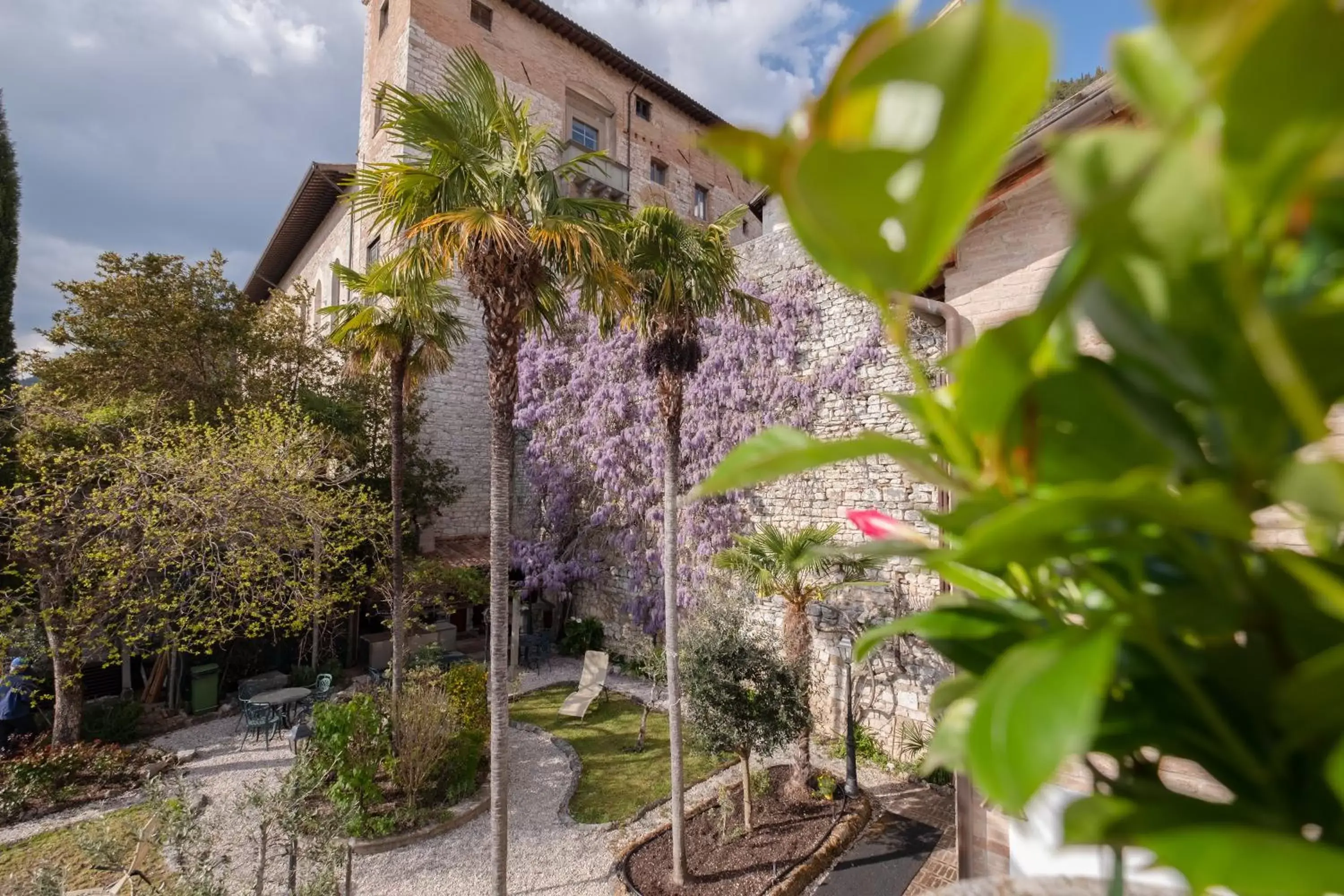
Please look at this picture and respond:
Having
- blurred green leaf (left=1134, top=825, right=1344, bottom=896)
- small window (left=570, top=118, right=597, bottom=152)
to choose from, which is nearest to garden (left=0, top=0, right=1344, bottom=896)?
blurred green leaf (left=1134, top=825, right=1344, bottom=896)

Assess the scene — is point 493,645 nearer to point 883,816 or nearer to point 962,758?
point 883,816

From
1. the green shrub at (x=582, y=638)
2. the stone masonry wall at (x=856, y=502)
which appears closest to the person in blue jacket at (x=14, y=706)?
the green shrub at (x=582, y=638)

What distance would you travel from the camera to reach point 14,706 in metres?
8.38

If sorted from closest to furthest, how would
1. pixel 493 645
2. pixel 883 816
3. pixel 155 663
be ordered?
pixel 493 645
pixel 883 816
pixel 155 663

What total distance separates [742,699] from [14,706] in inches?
396

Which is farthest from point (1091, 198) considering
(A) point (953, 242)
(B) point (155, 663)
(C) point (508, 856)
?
(B) point (155, 663)

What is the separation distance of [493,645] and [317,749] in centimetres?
371

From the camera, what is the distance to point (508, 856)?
6758 mm

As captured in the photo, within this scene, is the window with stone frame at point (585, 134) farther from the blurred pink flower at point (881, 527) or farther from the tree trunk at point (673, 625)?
the blurred pink flower at point (881, 527)

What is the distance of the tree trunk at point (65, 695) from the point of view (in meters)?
7.82

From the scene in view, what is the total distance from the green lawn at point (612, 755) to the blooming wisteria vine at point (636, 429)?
93.1 inches

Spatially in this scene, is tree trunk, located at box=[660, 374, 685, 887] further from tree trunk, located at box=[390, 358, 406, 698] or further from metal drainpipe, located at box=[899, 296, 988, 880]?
tree trunk, located at box=[390, 358, 406, 698]

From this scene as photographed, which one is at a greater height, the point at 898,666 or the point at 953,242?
the point at 953,242

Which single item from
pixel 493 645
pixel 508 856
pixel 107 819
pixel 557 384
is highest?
pixel 557 384
